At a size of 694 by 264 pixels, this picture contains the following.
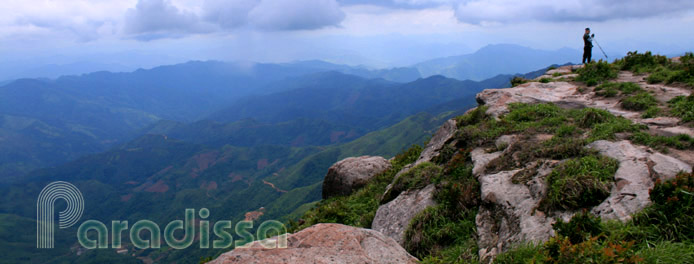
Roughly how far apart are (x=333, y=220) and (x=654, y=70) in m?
19.0

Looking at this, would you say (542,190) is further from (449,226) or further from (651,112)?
(651,112)

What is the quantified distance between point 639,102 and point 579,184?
9.00 metres

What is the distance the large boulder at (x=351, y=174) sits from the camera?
19.7m

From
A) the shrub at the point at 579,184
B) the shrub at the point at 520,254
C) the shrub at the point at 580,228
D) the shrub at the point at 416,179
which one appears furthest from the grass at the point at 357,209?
the shrub at the point at 580,228

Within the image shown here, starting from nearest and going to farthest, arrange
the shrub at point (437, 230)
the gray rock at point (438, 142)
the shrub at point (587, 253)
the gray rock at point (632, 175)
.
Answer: the shrub at point (587, 253)
the gray rock at point (632, 175)
the shrub at point (437, 230)
the gray rock at point (438, 142)

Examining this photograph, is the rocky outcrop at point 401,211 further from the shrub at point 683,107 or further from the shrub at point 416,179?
the shrub at point 683,107

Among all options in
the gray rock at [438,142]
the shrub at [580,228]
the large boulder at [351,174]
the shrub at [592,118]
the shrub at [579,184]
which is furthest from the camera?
the large boulder at [351,174]

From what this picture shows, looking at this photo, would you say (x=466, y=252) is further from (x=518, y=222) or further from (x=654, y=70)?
(x=654, y=70)

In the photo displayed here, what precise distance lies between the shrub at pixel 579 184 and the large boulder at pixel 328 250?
354 cm

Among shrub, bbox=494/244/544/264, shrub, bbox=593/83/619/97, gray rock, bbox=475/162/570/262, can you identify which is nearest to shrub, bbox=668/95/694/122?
shrub, bbox=593/83/619/97

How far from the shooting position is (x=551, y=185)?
823 cm

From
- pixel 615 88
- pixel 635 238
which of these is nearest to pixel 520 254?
pixel 635 238

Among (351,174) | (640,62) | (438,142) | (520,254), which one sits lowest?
(351,174)

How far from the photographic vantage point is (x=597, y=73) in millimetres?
19766
